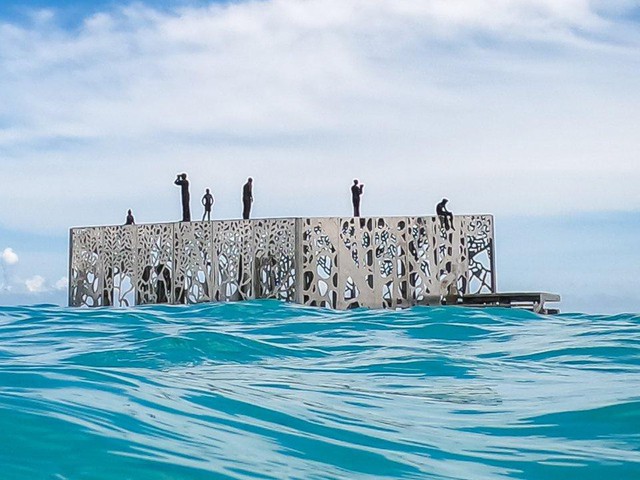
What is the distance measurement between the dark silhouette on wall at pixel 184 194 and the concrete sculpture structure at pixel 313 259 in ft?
0.89

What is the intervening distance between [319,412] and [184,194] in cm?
1752

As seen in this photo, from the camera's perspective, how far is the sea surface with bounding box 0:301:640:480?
2787 millimetres

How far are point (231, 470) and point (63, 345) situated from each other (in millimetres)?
5616

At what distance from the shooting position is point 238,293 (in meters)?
20.4

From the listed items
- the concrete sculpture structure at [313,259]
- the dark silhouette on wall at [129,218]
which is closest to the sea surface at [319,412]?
the concrete sculpture structure at [313,259]

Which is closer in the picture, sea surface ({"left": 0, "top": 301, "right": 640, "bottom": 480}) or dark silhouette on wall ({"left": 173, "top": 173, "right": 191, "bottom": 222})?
sea surface ({"left": 0, "top": 301, "right": 640, "bottom": 480})

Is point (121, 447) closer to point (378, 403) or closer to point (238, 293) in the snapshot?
point (378, 403)

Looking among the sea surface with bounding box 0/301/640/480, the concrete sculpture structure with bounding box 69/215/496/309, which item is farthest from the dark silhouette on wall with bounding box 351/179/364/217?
the sea surface with bounding box 0/301/640/480

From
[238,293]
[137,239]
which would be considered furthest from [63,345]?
[137,239]

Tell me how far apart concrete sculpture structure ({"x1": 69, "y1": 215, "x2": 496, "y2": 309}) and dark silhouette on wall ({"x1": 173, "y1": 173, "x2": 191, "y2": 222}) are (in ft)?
0.89

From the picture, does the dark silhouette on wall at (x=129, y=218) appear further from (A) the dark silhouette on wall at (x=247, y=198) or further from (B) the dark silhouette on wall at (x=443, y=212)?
(B) the dark silhouette on wall at (x=443, y=212)

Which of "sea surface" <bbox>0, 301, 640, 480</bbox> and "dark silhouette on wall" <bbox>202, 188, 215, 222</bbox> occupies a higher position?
"dark silhouette on wall" <bbox>202, 188, 215, 222</bbox>

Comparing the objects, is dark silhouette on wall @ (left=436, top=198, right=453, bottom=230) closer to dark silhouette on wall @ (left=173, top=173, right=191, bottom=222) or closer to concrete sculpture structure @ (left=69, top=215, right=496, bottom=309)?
concrete sculpture structure @ (left=69, top=215, right=496, bottom=309)

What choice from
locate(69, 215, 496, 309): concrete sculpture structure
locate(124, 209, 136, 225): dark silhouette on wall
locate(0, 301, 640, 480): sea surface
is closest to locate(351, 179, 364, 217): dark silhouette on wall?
locate(69, 215, 496, 309): concrete sculpture structure
